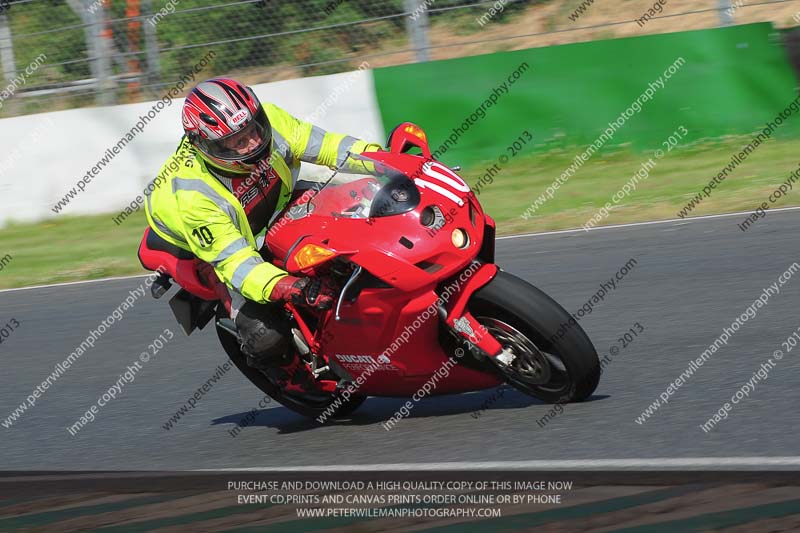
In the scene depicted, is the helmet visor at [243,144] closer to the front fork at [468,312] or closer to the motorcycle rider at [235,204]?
the motorcycle rider at [235,204]

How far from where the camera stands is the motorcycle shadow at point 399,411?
554 centimetres

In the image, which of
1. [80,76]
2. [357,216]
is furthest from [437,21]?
[357,216]

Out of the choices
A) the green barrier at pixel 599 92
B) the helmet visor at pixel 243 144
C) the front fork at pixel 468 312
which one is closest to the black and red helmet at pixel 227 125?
the helmet visor at pixel 243 144

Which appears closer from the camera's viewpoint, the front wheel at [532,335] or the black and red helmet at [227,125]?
the front wheel at [532,335]

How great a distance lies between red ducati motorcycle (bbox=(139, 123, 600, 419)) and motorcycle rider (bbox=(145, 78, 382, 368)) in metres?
0.13

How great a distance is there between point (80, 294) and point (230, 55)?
4.58m

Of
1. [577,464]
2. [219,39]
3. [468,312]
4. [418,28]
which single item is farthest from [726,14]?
[577,464]

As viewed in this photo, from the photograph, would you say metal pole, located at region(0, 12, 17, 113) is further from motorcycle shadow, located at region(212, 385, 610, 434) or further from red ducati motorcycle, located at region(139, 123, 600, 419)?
red ducati motorcycle, located at region(139, 123, 600, 419)

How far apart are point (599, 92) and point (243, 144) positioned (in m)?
7.82

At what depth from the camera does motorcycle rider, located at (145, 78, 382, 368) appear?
505cm

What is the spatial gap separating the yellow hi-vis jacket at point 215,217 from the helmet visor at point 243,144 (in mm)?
Result: 161

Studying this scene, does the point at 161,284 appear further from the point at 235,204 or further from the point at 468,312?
the point at 468,312

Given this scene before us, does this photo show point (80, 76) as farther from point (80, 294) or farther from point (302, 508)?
point (302, 508)

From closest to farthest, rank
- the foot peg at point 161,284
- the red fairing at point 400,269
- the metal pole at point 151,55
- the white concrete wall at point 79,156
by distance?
the red fairing at point 400,269 < the foot peg at point 161,284 < the white concrete wall at point 79,156 < the metal pole at point 151,55
